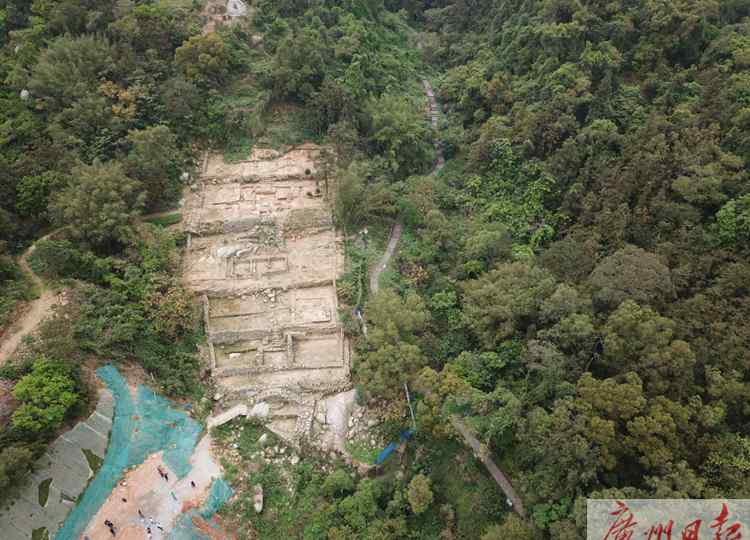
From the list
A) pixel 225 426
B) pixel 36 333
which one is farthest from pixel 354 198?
pixel 36 333

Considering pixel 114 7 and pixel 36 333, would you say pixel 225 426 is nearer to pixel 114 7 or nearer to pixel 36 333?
pixel 36 333

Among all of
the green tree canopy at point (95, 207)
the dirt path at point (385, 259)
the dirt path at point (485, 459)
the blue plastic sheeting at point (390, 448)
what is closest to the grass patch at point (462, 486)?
the dirt path at point (485, 459)

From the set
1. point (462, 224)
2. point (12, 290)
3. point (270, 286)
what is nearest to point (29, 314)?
point (12, 290)

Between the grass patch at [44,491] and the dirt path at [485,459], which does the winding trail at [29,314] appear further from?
the dirt path at [485,459]

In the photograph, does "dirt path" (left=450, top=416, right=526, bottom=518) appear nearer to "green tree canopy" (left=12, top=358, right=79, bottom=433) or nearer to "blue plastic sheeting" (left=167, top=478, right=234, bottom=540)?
"blue plastic sheeting" (left=167, top=478, right=234, bottom=540)

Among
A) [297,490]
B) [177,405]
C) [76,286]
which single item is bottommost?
[297,490]

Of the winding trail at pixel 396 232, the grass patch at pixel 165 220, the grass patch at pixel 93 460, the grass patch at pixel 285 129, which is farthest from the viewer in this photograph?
the grass patch at pixel 285 129
